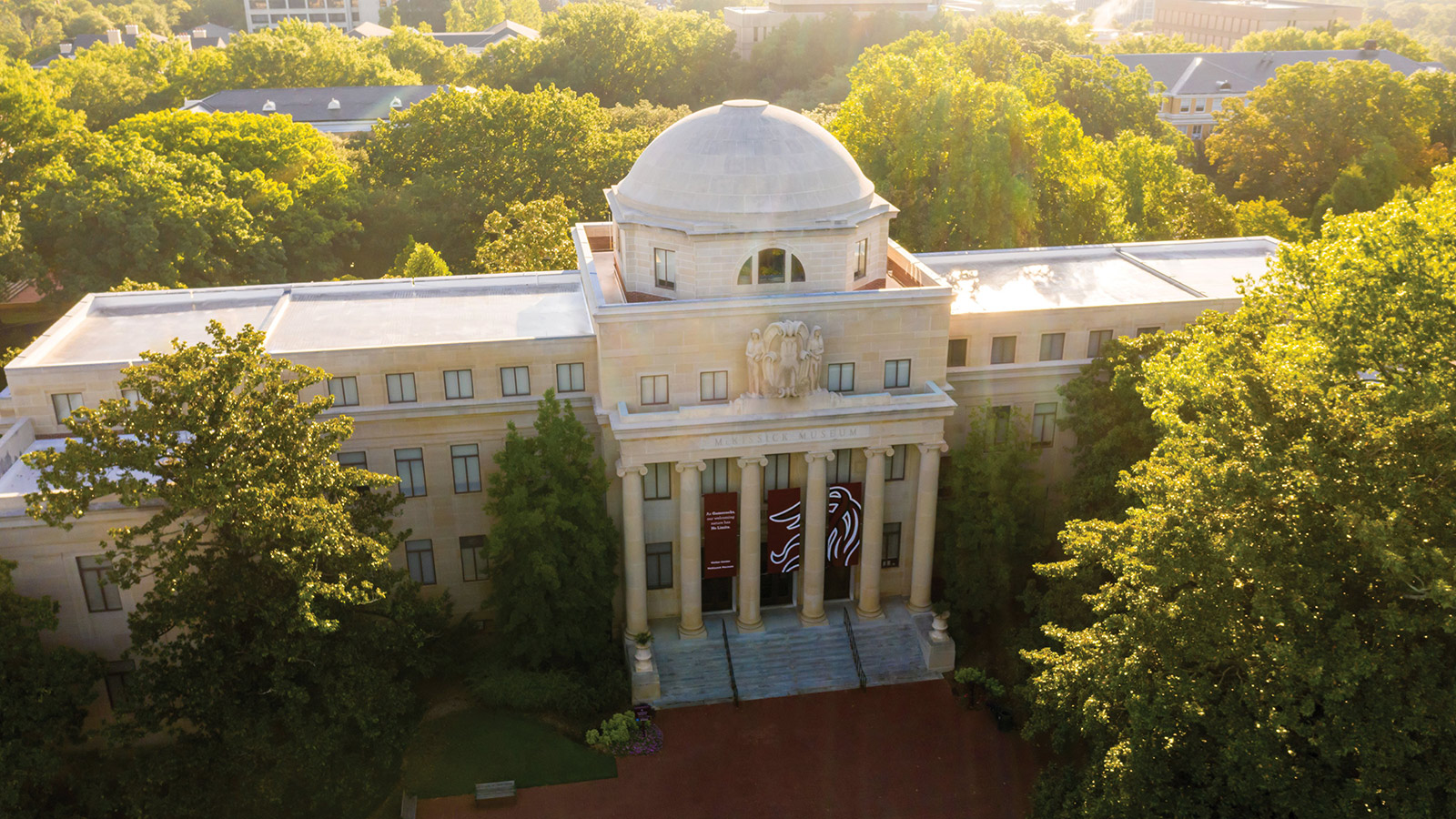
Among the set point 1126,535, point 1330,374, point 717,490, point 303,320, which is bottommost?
point 717,490

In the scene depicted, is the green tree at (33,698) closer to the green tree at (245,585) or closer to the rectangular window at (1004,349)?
the green tree at (245,585)

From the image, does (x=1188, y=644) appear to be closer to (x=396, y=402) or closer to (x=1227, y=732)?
(x=1227, y=732)

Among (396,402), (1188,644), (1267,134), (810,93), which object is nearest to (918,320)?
(1188,644)

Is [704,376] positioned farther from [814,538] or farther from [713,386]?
[814,538]

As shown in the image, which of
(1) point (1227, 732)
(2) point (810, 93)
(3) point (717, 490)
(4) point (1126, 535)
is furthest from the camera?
(2) point (810, 93)

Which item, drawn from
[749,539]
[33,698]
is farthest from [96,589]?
[749,539]

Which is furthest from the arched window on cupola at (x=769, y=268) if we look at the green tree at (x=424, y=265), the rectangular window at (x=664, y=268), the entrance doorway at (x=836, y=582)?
the green tree at (x=424, y=265)
